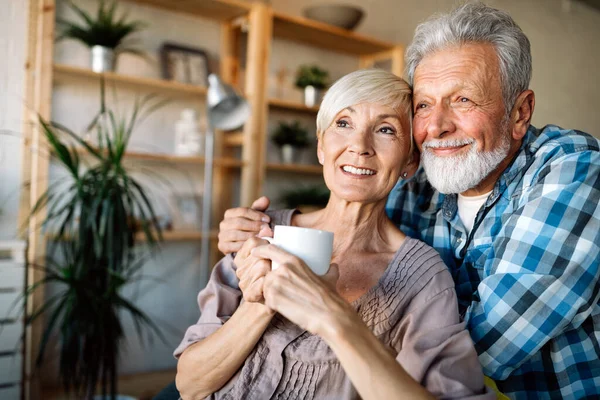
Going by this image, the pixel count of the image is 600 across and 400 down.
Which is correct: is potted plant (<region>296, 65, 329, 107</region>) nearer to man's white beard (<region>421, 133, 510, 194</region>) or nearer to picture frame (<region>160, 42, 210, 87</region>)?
picture frame (<region>160, 42, 210, 87</region>)

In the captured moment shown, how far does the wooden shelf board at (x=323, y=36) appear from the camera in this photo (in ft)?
11.5

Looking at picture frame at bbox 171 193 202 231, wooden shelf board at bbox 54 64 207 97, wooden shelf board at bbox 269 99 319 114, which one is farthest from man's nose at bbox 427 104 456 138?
picture frame at bbox 171 193 202 231

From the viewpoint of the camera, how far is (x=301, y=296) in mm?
922

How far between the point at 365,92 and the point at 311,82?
2.58 metres

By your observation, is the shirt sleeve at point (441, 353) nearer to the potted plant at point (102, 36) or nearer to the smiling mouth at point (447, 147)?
the smiling mouth at point (447, 147)

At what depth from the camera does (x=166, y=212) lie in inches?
135

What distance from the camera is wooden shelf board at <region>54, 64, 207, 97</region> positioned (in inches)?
109

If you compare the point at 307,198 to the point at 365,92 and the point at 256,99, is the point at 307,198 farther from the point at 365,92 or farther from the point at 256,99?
the point at 365,92

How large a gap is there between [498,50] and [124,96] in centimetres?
242

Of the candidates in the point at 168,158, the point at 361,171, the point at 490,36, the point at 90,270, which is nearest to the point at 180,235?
the point at 168,158

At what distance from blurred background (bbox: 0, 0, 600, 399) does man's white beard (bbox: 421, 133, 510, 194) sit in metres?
1.40

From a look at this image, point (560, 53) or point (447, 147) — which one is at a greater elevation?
point (560, 53)

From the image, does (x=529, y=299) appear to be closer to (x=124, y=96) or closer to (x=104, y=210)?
(x=104, y=210)

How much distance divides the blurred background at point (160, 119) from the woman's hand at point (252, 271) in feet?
4.62
